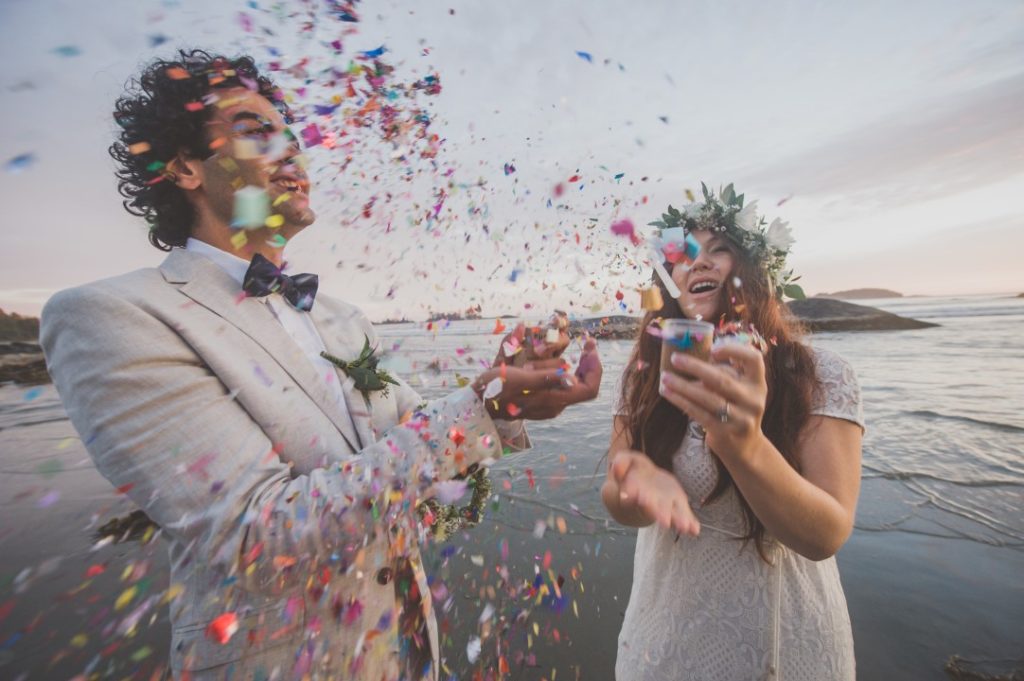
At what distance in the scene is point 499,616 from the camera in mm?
5027

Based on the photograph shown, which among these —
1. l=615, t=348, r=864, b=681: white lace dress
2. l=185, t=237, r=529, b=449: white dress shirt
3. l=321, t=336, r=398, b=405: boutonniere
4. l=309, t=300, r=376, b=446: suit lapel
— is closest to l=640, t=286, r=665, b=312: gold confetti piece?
l=615, t=348, r=864, b=681: white lace dress

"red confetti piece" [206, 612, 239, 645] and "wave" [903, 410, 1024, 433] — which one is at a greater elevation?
"red confetti piece" [206, 612, 239, 645]

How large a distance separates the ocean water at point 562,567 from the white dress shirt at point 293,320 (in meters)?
0.42

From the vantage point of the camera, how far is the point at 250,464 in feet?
5.46

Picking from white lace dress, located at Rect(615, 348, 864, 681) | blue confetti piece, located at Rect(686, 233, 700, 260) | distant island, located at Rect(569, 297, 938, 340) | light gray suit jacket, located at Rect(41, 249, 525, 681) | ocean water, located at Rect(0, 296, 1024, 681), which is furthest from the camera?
distant island, located at Rect(569, 297, 938, 340)

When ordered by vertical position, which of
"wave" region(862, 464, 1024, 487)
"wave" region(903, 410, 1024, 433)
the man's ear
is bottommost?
"wave" region(862, 464, 1024, 487)

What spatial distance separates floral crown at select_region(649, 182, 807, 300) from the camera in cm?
321

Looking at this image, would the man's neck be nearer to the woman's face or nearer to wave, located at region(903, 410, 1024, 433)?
the woman's face

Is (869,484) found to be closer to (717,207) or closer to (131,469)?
(717,207)

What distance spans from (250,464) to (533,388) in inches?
44.2

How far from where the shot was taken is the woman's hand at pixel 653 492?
170 centimetres

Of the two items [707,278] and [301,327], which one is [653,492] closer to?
[707,278]

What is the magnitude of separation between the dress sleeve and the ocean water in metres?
1.24

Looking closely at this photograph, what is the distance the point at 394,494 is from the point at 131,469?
921mm
